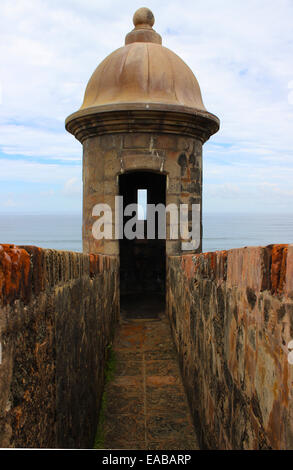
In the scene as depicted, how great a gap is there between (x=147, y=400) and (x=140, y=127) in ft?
13.5

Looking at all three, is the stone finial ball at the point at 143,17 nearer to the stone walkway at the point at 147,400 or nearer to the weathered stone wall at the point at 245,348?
the stone walkway at the point at 147,400

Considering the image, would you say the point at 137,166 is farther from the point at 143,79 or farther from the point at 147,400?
the point at 147,400

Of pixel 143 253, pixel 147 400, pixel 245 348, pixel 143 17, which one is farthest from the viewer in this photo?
pixel 143 253

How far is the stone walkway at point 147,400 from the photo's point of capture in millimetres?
3342

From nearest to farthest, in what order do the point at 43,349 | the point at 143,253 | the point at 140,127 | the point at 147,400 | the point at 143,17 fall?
the point at 43,349 < the point at 147,400 < the point at 140,127 < the point at 143,17 < the point at 143,253

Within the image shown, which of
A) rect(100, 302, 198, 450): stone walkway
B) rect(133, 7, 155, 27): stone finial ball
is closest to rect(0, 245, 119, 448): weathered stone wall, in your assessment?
rect(100, 302, 198, 450): stone walkway

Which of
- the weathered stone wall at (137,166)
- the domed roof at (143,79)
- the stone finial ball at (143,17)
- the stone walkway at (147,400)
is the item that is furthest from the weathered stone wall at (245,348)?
the stone finial ball at (143,17)

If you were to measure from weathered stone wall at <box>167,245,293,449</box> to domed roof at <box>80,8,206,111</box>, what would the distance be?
451 centimetres

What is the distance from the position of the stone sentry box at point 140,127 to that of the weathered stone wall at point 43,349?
4205mm

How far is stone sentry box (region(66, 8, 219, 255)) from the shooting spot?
6734 millimetres

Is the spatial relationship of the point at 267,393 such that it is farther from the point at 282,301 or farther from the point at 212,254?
the point at 212,254

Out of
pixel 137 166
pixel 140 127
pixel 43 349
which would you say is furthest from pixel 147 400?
pixel 140 127

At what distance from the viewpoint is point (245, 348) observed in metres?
1.70

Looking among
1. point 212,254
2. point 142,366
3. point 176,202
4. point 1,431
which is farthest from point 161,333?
point 1,431
